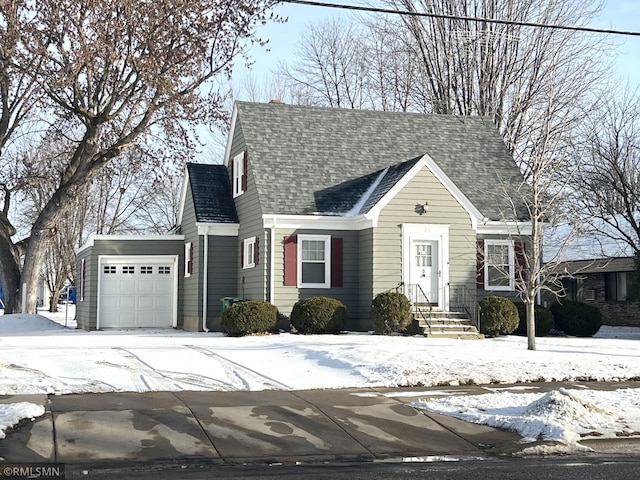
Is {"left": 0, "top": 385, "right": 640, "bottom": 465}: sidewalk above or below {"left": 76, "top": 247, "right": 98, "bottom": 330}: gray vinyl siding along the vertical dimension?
below

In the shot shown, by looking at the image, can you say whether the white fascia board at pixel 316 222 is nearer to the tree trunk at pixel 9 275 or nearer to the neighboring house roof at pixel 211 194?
the neighboring house roof at pixel 211 194

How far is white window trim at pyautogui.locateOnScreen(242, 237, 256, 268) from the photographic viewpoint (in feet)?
81.5

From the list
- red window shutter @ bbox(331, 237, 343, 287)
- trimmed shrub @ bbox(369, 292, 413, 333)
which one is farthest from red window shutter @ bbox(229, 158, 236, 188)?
trimmed shrub @ bbox(369, 292, 413, 333)

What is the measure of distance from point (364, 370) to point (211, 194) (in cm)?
1456

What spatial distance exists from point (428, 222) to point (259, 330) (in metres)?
6.07

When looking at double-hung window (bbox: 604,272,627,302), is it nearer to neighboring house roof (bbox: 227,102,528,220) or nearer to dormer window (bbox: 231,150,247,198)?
neighboring house roof (bbox: 227,102,528,220)

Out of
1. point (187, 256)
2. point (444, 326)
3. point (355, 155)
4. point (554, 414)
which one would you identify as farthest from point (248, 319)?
point (554, 414)

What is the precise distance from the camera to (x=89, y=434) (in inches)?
373

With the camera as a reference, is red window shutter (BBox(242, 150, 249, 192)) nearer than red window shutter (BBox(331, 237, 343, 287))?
No

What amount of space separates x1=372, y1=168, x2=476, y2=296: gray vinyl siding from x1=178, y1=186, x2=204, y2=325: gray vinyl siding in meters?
6.43

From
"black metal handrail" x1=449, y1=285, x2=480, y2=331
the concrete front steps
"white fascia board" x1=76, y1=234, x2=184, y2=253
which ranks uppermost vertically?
"white fascia board" x1=76, y1=234, x2=184, y2=253

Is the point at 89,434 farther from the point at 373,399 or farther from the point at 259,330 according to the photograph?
the point at 259,330

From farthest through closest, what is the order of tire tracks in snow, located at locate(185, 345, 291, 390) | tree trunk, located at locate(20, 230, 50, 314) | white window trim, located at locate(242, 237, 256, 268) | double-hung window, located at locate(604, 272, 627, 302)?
double-hung window, located at locate(604, 272, 627, 302) < tree trunk, located at locate(20, 230, 50, 314) < white window trim, located at locate(242, 237, 256, 268) < tire tracks in snow, located at locate(185, 345, 291, 390)

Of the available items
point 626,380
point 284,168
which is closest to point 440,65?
point 284,168
